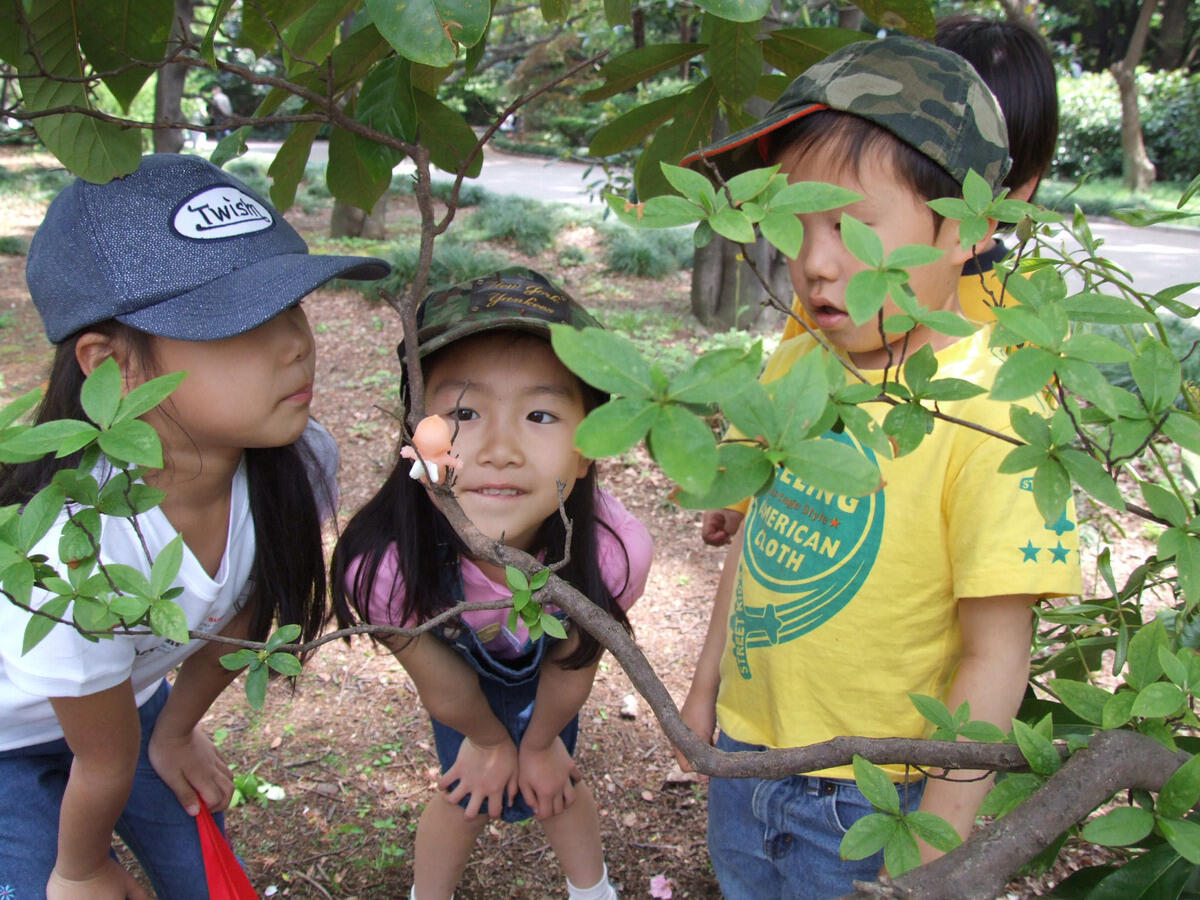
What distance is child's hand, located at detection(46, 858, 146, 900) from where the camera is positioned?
1.40 metres

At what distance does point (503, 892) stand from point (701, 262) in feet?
14.4

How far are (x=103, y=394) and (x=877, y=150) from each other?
0.89 meters

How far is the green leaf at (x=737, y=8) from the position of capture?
897 millimetres

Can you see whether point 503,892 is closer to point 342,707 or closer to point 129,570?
point 342,707

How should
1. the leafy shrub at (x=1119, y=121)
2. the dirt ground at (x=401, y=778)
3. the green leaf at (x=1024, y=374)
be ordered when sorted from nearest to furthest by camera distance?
the green leaf at (x=1024, y=374) → the dirt ground at (x=401, y=778) → the leafy shrub at (x=1119, y=121)

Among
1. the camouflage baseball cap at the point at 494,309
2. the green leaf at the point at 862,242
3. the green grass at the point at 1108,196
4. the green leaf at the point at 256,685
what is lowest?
the green grass at the point at 1108,196

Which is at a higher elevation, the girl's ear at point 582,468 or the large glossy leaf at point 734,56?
the large glossy leaf at point 734,56

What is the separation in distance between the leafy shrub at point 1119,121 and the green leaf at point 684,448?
18.6 metres

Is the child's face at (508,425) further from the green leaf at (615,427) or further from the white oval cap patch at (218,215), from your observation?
the green leaf at (615,427)

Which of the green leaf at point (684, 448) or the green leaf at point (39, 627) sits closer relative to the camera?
the green leaf at point (684, 448)

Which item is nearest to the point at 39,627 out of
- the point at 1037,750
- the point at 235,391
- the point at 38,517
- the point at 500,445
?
the point at 38,517

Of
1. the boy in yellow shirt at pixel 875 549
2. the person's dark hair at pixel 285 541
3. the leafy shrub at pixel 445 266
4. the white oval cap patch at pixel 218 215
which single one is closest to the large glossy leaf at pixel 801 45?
the boy in yellow shirt at pixel 875 549

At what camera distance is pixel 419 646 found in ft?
4.91

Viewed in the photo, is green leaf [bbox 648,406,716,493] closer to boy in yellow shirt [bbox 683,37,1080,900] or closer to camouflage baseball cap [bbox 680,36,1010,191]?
boy in yellow shirt [bbox 683,37,1080,900]
